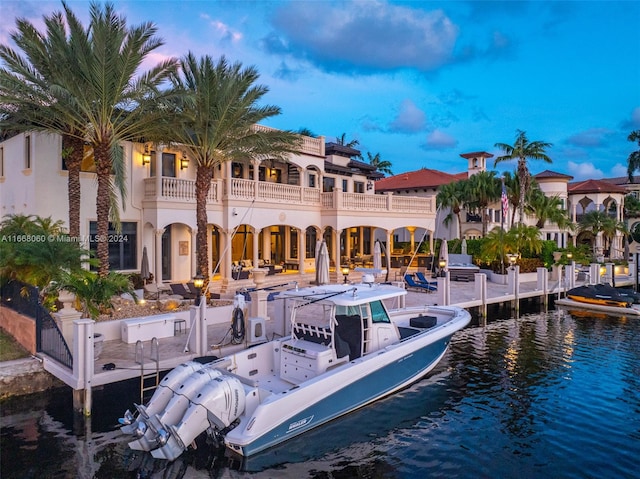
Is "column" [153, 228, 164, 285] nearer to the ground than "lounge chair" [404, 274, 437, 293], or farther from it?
farther from it

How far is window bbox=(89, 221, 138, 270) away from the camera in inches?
775

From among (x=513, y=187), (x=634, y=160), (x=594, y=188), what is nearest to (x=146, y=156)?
(x=513, y=187)

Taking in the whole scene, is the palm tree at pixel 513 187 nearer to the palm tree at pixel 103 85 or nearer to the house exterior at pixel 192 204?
the house exterior at pixel 192 204

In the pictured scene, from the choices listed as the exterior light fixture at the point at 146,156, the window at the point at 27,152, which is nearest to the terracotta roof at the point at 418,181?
the exterior light fixture at the point at 146,156

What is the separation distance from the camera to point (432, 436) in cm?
902

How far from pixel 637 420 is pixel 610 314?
12.7 metres

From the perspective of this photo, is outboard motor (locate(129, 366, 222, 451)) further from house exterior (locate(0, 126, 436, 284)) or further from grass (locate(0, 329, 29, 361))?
house exterior (locate(0, 126, 436, 284))

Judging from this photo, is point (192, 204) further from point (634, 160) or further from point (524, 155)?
point (634, 160)

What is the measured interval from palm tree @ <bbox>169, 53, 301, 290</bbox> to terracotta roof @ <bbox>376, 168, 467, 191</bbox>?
1055 inches

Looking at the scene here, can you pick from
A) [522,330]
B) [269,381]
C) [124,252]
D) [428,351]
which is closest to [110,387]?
[269,381]

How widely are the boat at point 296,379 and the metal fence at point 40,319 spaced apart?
8.96 ft

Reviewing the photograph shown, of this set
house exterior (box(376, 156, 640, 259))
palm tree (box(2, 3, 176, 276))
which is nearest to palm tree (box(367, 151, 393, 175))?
house exterior (box(376, 156, 640, 259))

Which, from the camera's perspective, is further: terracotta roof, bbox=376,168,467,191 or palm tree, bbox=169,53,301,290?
terracotta roof, bbox=376,168,467,191

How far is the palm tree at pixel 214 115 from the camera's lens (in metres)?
16.9
